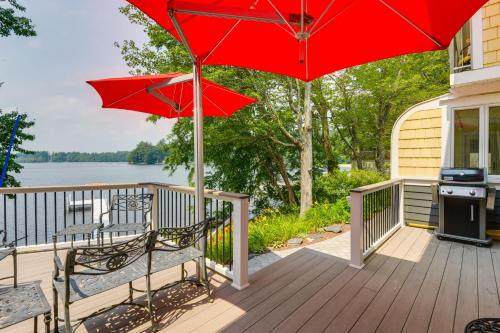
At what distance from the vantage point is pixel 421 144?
198 inches

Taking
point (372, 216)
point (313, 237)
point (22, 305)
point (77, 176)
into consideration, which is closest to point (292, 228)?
point (313, 237)

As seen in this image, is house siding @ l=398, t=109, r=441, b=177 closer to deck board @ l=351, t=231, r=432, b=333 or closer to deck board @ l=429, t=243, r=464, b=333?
deck board @ l=351, t=231, r=432, b=333

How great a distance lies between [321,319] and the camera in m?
2.18

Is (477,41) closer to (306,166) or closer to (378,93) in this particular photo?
(306,166)

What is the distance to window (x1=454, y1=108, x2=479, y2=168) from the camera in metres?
4.52

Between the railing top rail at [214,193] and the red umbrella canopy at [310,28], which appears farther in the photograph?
the railing top rail at [214,193]

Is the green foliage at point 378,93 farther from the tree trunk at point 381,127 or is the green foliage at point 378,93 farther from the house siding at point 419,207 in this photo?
the house siding at point 419,207

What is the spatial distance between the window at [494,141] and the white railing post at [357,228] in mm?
3089

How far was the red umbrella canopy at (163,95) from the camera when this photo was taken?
2746mm

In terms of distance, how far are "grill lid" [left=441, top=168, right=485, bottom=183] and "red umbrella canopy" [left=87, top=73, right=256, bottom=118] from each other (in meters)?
3.50

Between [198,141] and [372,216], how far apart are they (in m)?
2.79

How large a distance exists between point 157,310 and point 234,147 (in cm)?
769

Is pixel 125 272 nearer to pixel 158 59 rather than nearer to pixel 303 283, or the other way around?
pixel 303 283

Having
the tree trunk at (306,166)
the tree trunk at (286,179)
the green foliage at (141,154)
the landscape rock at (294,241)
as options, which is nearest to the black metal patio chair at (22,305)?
the landscape rock at (294,241)
